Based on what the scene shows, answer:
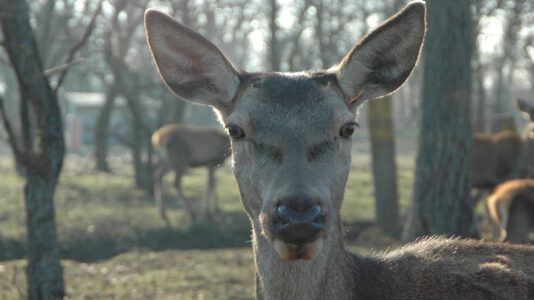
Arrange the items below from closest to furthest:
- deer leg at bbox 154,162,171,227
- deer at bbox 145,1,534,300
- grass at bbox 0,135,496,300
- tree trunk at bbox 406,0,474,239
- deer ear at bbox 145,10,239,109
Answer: deer at bbox 145,1,534,300 < deer ear at bbox 145,10,239,109 < tree trunk at bbox 406,0,474,239 < grass at bbox 0,135,496,300 < deer leg at bbox 154,162,171,227

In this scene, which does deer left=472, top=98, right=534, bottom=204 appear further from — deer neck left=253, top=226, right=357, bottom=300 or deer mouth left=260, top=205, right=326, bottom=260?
deer mouth left=260, top=205, right=326, bottom=260

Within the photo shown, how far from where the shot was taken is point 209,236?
12914 millimetres

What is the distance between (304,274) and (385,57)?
1.30 metres

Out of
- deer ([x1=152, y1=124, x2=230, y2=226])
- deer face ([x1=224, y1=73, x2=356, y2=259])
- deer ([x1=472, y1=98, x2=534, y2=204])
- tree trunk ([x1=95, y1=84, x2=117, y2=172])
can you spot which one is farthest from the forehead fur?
tree trunk ([x1=95, y1=84, x2=117, y2=172])

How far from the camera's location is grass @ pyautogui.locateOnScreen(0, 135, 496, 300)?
9.06m

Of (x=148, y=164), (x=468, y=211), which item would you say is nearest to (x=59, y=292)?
(x=468, y=211)

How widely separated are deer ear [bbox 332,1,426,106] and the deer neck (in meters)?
0.87

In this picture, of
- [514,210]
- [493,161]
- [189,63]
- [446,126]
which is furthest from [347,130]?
[493,161]

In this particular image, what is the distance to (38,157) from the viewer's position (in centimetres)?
635

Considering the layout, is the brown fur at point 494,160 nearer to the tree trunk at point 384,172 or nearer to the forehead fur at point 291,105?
the tree trunk at point 384,172

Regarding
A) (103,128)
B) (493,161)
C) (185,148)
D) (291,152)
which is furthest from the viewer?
(103,128)

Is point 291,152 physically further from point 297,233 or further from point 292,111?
point 297,233

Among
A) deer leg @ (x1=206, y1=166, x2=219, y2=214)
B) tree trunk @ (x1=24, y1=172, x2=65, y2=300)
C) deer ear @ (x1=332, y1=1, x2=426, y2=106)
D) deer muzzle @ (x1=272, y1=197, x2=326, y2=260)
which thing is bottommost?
deer leg @ (x1=206, y1=166, x2=219, y2=214)

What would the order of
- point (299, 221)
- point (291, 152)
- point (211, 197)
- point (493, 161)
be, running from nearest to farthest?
point (299, 221) < point (291, 152) < point (493, 161) < point (211, 197)
